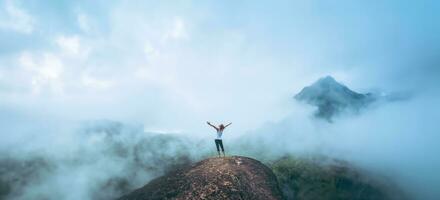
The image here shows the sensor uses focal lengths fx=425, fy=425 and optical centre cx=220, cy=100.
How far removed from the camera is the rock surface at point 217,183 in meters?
40.5

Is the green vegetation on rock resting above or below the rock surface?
above

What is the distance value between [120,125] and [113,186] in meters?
40.8

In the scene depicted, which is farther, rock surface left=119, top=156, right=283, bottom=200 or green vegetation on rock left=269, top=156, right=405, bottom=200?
green vegetation on rock left=269, top=156, right=405, bottom=200

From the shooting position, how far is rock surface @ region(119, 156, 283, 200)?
133 ft

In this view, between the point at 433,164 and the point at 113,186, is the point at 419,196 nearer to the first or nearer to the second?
the point at 433,164

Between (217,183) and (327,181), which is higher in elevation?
(327,181)

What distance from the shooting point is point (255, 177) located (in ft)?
155

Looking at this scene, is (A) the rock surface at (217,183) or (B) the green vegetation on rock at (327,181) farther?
(B) the green vegetation on rock at (327,181)

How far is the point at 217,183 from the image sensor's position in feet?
137

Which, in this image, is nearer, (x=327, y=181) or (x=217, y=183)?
(x=217, y=183)

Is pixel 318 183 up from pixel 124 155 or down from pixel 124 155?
down

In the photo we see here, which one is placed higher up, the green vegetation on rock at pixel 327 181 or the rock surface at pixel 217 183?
the green vegetation on rock at pixel 327 181

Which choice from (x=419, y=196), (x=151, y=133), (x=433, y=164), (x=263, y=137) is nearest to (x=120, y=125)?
(x=151, y=133)

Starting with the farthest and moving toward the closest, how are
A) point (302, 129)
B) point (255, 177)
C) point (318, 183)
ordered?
point (302, 129) < point (318, 183) < point (255, 177)
